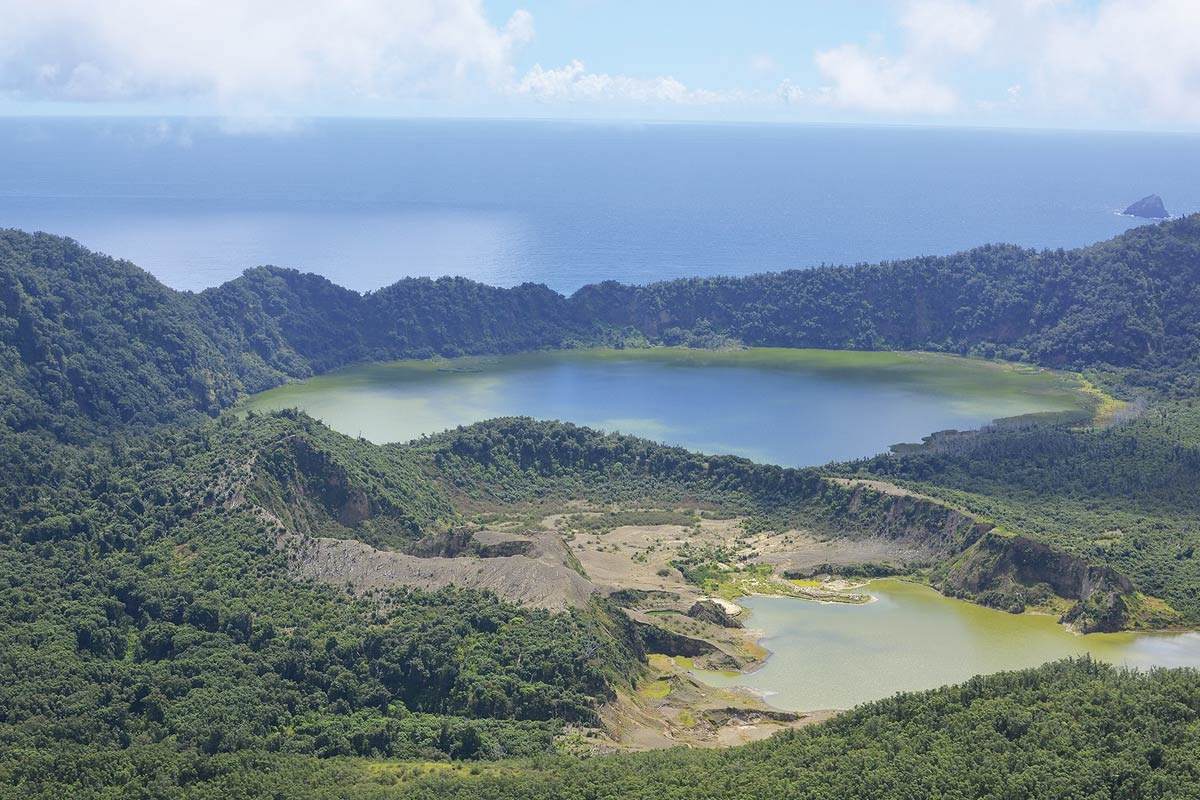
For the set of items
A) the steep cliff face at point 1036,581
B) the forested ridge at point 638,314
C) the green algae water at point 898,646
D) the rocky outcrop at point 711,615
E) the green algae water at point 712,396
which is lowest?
the green algae water at point 898,646

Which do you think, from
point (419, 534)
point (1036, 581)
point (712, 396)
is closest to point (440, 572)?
point (419, 534)

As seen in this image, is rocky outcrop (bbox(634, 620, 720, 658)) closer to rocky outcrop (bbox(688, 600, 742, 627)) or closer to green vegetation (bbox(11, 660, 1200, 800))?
rocky outcrop (bbox(688, 600, 742, 627))

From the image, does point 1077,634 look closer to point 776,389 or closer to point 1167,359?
point 776,389

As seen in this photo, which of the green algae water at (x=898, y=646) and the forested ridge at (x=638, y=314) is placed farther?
the forested ridge at (x=638, y=314)

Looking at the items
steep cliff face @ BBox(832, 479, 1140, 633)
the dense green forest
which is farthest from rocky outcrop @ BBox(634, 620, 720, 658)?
steep cliff face @ BBox(832, 479, 1140, 633)

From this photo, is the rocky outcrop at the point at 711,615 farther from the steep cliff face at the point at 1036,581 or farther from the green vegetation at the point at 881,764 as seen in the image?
the green vegetation at the point at 881,764

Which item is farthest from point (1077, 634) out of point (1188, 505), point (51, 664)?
point (51, 664)

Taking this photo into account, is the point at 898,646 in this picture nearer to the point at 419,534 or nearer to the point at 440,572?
the point at 440,572

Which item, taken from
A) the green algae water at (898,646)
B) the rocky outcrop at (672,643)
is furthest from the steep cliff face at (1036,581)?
the rocky outcrop at (672,643)
